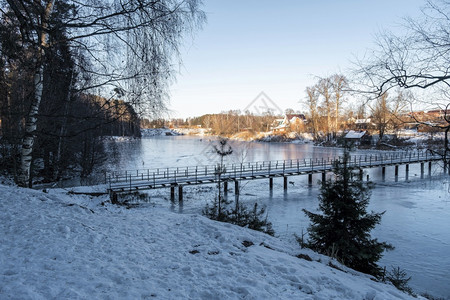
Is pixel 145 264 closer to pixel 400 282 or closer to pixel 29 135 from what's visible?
pixel 29 135

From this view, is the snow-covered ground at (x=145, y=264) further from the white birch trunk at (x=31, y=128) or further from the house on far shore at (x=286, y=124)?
the house on far shore at (x=286, y=124)

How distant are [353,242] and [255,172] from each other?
16688 mm

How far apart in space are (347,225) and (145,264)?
211 inches

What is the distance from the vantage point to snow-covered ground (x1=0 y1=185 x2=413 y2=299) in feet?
10.6

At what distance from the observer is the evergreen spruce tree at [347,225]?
259 inches

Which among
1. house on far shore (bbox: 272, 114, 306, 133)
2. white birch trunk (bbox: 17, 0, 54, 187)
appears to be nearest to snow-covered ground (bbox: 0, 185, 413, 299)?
white birch trunk (bbox: 17, 0, 54, 187)

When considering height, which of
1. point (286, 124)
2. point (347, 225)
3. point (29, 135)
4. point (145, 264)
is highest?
point (286, 124)

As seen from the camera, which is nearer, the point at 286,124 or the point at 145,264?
the point at 145,264

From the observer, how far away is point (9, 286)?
2955 mm

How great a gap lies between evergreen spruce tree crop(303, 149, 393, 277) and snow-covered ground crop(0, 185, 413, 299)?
4.39 feet

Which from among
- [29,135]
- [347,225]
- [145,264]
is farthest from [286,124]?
[145,264]

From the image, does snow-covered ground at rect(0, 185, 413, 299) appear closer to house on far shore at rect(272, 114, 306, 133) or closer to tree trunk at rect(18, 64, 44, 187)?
tree trunk at rect(18, 64, 44, 187)

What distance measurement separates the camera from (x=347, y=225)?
280 inches

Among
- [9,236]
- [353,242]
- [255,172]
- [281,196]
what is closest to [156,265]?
[9,236]
